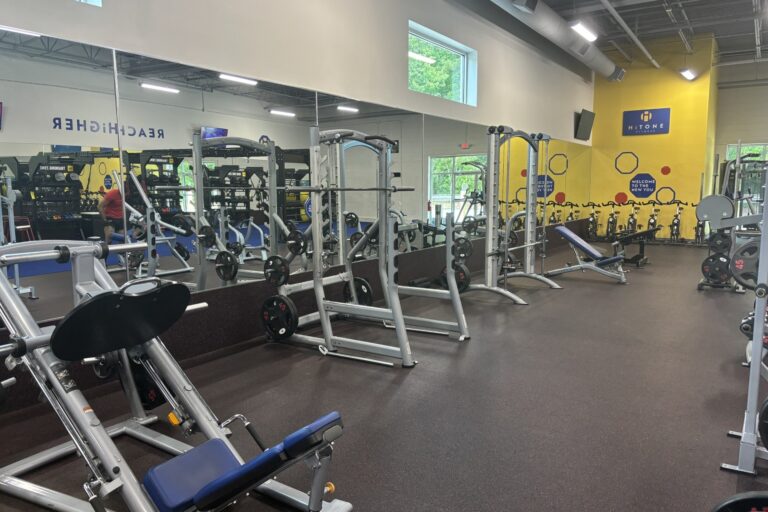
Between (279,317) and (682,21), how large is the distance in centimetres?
965

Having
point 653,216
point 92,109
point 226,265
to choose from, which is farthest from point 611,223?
point 92,109

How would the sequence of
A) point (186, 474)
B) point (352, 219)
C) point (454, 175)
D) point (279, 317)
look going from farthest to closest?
point (454, 175) < point (352, 219) < point (279, 317) < point (186, 474)

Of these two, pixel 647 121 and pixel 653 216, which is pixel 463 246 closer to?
Result: pixel 653 216

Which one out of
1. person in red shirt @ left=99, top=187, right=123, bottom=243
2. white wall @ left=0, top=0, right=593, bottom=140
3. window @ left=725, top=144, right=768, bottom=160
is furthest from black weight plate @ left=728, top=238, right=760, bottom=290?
window @ left=725, top=144, right=768, bottom=160

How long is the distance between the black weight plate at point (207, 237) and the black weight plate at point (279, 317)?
0.80 meters

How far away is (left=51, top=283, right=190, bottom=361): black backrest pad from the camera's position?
1729mm

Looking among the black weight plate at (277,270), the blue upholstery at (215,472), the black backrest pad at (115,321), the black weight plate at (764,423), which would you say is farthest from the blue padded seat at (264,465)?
the black weight plate at (277,270)

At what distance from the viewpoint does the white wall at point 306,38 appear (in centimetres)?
321

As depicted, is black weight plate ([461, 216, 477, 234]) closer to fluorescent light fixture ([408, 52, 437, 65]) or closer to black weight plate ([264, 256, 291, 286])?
fluorescent light fixture ([408, 52, 437, 65])

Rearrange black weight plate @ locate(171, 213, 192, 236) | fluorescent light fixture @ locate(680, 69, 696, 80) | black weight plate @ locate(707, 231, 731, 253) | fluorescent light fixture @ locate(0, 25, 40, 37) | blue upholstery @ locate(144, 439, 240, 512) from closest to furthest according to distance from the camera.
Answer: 1. blue upholstery @ locate(144, 439, 240, 512)
2. fluorescent light fixture @ locate(0, 25, 40, 37)
3. black weight plate @ locate(171, 213, 192, 236)
4. black weight plate @ locate(707, 231, 731, 253)
5. fluorescent light fixture @ locate(680, 69, 696, 80)

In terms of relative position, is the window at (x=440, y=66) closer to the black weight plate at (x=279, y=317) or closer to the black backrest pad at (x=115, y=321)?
the black weight plate at (x=279, y=317)

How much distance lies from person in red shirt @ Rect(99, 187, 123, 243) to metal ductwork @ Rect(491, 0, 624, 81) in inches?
206

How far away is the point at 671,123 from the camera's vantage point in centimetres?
1091

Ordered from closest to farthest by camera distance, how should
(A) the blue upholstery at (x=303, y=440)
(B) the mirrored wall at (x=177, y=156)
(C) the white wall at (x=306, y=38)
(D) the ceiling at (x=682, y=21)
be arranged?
(A) the blue upholstery at (x=303, y=440), (B) the mirrored wall at (x=177, y=156), (C) the white wall at (x=306, y=38), (D) the ceiling at (x=682, y=21)
